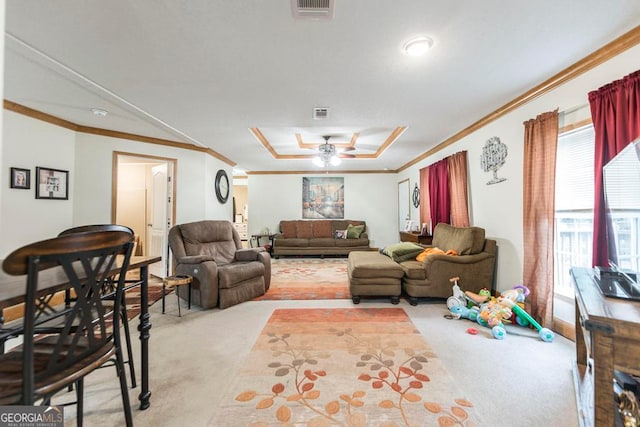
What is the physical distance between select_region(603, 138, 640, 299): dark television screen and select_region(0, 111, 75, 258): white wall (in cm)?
530

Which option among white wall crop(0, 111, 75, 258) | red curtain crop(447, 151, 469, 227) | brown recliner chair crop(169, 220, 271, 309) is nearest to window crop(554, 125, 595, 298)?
red curtain crop(447, 151, 469, 227)

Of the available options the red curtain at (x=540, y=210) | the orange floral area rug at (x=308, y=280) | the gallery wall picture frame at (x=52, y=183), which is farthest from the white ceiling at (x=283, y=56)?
the orange floral area rug at (x=308, y=280)

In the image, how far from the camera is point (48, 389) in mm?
976

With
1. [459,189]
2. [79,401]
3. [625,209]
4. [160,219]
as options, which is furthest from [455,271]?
[160,219]

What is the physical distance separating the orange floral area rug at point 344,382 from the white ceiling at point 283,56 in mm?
2411

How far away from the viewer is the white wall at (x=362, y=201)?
297 inches

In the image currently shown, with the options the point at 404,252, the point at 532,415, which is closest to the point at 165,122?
the point at 404,252

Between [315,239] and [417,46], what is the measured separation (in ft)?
17.5

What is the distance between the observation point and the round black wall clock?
17.8 feet

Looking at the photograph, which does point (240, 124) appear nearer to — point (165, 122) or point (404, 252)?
point (165, 122)

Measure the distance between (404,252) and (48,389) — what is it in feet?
11.5

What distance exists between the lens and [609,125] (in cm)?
196

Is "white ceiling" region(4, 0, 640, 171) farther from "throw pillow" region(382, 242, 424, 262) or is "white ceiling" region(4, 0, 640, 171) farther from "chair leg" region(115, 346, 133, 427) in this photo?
"chair leg" region(115, 346, 133, 427)

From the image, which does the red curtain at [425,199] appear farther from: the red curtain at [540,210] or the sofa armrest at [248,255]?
the sofa armrest at [248,255]
